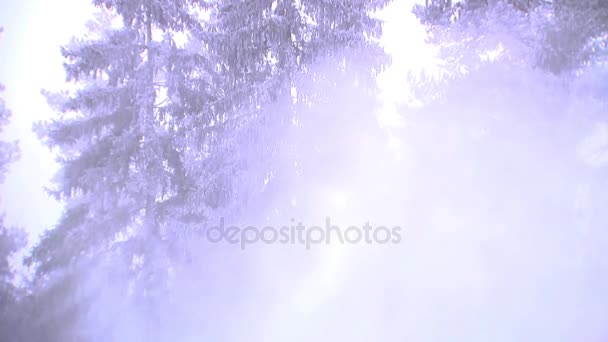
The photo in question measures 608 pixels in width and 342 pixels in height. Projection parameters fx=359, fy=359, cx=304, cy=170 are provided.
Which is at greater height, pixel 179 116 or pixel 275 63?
pixel 275 63

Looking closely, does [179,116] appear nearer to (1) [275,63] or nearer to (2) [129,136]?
(2) [129,136]

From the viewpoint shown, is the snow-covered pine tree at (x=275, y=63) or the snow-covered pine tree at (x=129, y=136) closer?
the snow-covered pine tree at (x=129, y=136)

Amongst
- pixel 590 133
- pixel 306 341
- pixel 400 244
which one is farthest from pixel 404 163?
pixel 306 341

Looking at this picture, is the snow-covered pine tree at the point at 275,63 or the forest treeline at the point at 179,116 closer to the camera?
the forest treeline at the point at 179,116

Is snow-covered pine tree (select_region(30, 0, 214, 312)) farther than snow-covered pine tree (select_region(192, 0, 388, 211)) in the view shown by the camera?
No

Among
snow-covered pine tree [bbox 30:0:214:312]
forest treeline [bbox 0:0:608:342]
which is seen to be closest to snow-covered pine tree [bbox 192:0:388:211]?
forest treeline [bbox 0:0:608:342]

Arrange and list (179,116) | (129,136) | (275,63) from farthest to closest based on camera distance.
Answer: (275,63) → (179,116) → (129,136)

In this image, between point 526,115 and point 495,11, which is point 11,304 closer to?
point 495,11

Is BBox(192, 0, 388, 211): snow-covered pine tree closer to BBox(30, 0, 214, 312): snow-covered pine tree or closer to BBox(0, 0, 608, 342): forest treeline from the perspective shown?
BBox(0, 0, 608, 342): forest treeline

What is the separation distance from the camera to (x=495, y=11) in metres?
9.51

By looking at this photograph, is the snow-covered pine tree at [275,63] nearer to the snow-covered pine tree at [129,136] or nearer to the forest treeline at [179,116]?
the forest treeline at [179,116]

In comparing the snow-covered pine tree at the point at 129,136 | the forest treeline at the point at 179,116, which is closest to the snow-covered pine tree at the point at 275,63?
the forest treeline at the point at 179,116

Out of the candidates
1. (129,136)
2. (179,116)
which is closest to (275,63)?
(179,116)

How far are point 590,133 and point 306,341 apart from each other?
11172 mm
